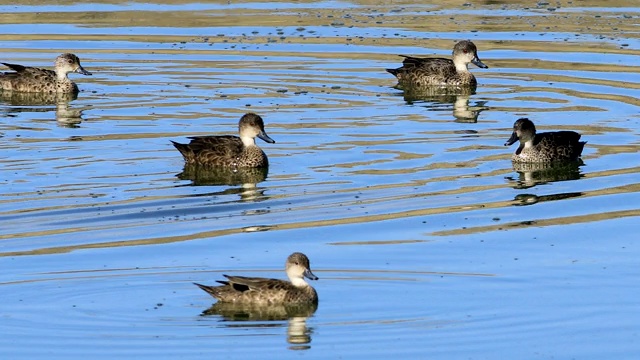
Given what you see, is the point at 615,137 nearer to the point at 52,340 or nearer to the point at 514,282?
the point at 514,282

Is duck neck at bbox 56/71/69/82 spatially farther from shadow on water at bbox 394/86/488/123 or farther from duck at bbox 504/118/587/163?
duck at bbox 504/118/587/163

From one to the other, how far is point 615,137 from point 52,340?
10.7 metres

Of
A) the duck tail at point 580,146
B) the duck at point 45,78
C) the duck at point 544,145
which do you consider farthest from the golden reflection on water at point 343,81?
the duck at point 45,78

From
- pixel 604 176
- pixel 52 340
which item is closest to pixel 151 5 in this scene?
pixel 604 176

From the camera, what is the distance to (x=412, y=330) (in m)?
11.6

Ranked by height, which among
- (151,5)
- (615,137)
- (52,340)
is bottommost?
(52,340)

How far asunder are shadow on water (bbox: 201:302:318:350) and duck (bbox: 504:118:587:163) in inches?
280

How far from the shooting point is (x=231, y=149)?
18859mm

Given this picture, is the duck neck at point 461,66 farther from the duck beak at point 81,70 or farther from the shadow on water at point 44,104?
the shadow on water at point 44,104

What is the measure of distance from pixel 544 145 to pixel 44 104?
8.69 m

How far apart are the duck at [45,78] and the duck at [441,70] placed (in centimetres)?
519

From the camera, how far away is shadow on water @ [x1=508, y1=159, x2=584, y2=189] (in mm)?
18031

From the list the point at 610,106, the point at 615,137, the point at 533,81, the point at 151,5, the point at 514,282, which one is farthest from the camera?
the point at 151,5

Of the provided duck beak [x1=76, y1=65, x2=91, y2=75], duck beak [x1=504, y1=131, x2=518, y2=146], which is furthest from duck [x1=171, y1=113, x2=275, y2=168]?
duck beak [x1=76, y1=65, x2=91, y2=75]
